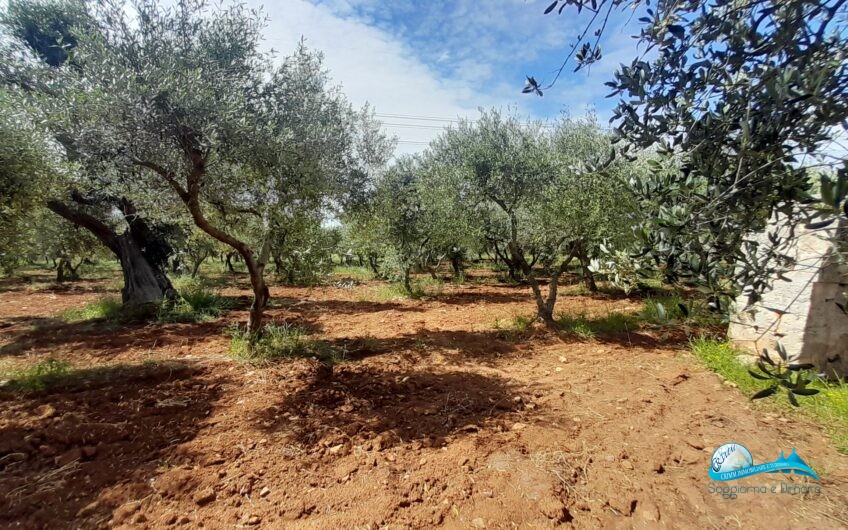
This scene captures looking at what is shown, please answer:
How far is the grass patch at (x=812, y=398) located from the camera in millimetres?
4439

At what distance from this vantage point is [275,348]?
22.8ft

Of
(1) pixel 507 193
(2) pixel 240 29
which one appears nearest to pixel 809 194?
(2) pixel 240 29

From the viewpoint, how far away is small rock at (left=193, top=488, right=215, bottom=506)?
128 inches

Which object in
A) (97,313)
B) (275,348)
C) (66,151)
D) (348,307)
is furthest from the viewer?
(348,307)


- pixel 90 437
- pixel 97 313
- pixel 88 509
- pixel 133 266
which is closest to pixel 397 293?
pixel 133 266

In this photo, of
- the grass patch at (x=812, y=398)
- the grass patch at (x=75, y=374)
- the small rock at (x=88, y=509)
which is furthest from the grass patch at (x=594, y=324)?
the small rock at (x=88, y=509)

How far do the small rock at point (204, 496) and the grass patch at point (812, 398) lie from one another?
5.82m

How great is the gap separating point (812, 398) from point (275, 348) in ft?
28.1

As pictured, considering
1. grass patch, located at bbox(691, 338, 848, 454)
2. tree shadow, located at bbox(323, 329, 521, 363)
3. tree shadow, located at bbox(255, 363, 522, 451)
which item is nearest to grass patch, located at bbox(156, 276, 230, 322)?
tree shadow, located at bbox(323, 329, 521, 363)

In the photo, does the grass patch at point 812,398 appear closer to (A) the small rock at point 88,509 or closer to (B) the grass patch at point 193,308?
(A) the small rock at point 88,509

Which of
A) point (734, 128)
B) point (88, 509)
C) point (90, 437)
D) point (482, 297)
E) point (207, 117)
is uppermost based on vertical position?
point (207, 117)

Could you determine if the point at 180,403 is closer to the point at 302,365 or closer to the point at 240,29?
the point at 302,365

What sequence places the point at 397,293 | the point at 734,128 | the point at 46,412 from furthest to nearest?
the point at 397,293, the point at 46,412, the point at 734,128

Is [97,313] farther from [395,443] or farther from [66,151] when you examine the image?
[395,443]
